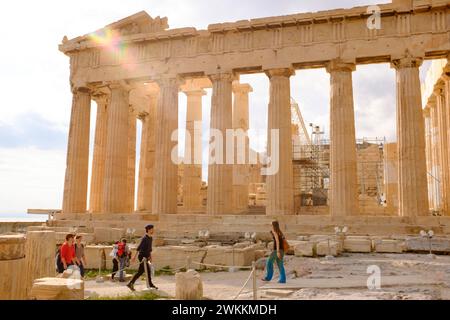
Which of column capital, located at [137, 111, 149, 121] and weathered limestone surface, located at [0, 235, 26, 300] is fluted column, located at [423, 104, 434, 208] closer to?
column capital, located at [137, 111, 149, 121]

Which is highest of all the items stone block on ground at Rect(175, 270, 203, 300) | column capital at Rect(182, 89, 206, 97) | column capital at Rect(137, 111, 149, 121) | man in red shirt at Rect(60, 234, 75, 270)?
column capital at Rect(182, 89, 206, 97)

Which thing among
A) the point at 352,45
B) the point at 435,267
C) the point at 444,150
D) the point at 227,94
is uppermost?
the point at 352,45

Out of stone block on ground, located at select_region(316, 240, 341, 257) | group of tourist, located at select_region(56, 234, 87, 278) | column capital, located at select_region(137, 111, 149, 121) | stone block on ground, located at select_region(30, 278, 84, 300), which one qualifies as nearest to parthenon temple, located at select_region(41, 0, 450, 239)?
column capital, located at select_region(137, 111, 149, 121)

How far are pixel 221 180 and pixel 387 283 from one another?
15159 millimetres

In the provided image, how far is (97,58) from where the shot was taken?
27922 mm

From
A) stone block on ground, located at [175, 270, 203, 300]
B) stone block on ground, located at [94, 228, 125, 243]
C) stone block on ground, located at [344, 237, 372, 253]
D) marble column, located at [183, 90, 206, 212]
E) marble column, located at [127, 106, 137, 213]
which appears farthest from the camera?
marble column, located at [127, 106, 137, 213]

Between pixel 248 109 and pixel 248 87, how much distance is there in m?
1.62

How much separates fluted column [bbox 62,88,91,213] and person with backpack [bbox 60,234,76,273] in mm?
16706

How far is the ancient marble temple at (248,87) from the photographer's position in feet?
70.6

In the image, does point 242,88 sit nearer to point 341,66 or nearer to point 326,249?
point 341,66

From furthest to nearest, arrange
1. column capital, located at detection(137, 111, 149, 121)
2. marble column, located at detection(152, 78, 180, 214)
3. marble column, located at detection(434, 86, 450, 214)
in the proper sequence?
column capital, located at detection(137, 111, 149, 121) → marble column, located at detection(434, 86, 450, 214) → marble column, located at detection(152, 78, 180, 214)

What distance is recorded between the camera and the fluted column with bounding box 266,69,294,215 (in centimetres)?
2252
